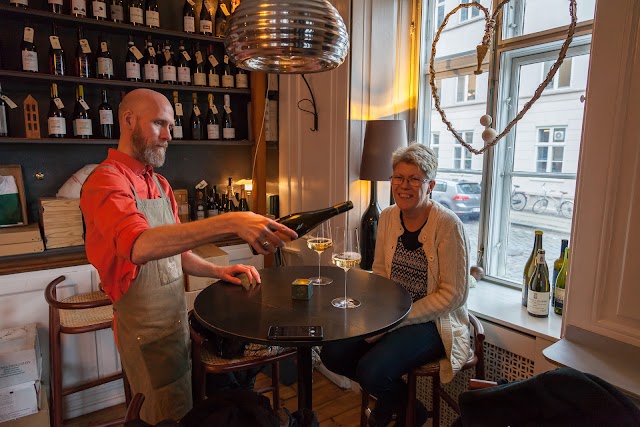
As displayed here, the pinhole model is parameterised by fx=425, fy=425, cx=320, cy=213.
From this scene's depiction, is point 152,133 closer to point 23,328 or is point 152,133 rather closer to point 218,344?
point 218,344

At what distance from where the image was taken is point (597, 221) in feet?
4.79

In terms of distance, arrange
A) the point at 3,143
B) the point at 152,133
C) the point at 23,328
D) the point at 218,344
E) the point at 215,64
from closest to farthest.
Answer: the point at 152,133 → the point at 218,344 → the point at 23,328 → the point at 3,143 → the point at 215,64

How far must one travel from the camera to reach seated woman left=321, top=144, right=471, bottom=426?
5.62 ft

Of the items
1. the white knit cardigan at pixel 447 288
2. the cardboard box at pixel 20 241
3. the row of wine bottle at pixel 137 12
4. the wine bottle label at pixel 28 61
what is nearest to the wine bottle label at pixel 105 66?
the row of wine bottle at pixel 137 12

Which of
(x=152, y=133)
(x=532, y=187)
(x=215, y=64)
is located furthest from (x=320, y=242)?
(x=215, y=64)

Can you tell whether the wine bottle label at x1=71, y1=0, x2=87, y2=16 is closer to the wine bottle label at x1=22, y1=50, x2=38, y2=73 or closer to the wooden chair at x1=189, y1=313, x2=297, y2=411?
the wine bottle label at x1=22, y1=50, x2=38, y2=73

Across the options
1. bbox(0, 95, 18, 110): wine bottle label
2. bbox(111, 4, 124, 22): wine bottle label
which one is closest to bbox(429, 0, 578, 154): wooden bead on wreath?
bbox(111, 4, 124, 22): wine bottle label

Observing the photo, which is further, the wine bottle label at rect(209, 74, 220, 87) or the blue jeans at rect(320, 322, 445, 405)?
the wine bottle label at rect(209, 74, 220, 87)

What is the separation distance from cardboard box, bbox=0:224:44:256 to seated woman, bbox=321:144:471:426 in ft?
5.58

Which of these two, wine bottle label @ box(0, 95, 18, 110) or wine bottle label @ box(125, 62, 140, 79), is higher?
wine bottle label @ box(125, 62, 140, 79)

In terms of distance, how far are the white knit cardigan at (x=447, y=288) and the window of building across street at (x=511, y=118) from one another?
54cm

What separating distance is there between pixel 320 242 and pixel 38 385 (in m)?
1.69

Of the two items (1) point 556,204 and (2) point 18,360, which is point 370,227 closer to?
(1) point 556,204

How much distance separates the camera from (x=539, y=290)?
191 cm
